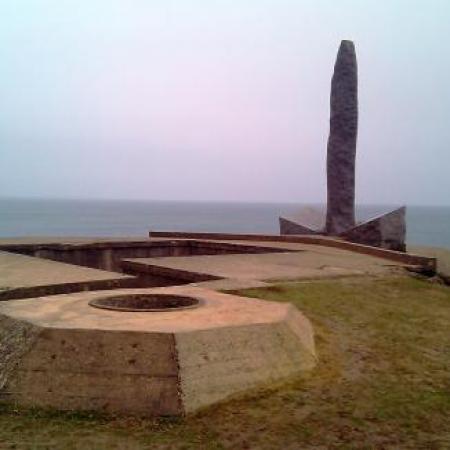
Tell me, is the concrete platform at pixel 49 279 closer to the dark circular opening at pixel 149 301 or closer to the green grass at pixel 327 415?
the dark circular opening at pixel 149 301

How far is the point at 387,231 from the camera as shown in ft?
49.0

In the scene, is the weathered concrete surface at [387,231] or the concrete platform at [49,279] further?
the weathered concrete surface at [387,231]

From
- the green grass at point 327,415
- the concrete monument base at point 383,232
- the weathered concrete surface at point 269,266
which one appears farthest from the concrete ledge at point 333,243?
the green grass at point 327,415

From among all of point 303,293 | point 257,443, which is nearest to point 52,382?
point 257,443

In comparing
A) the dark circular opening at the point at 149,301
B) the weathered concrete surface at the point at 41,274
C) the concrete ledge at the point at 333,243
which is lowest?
the dark circular opening at the point at 149,301

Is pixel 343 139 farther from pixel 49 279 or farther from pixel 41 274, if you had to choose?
pixel 49 279

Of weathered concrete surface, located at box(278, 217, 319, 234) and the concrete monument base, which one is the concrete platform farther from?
weathered concrete surface, located at box(278, 217, 319, 234)

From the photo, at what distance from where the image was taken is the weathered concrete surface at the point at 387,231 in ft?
48.7

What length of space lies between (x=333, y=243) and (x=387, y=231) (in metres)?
1.23

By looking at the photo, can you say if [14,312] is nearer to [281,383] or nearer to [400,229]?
[281,383]

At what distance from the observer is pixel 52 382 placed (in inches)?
208

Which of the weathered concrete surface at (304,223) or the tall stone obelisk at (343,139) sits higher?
the tall stone obelisk at (343,139)

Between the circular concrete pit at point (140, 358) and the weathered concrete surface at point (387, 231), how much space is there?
356 inches

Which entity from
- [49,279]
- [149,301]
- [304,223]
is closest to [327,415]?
[149,301]
